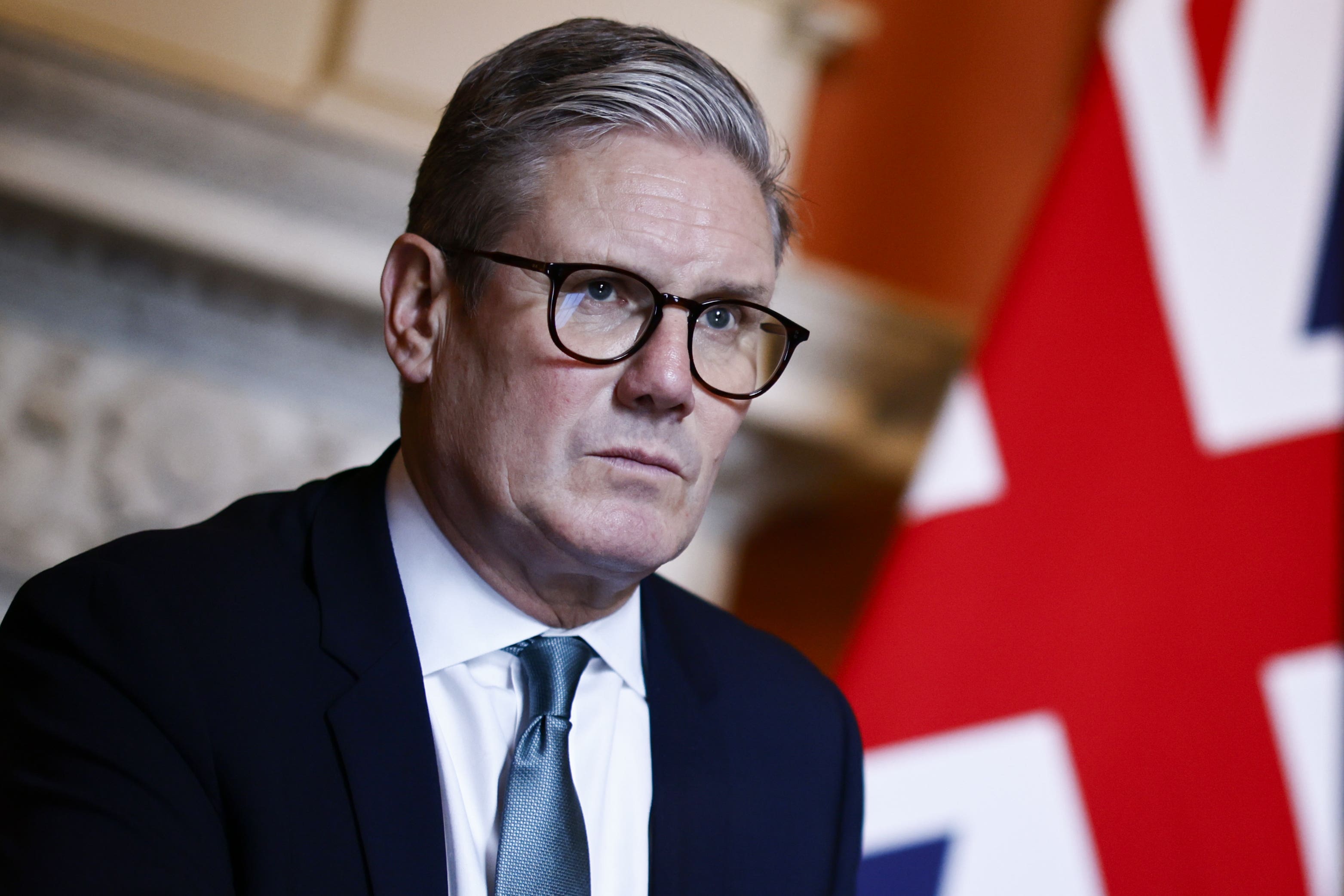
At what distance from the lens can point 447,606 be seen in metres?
1.12

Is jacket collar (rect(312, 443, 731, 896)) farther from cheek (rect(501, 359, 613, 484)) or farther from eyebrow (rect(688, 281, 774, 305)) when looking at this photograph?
eyebrow (rect(688, 281, 774, 305))

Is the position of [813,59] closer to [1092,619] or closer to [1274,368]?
[1274,368]

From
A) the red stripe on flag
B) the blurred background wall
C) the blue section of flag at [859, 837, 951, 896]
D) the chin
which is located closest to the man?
the chin

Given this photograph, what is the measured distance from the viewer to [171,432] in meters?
2.02

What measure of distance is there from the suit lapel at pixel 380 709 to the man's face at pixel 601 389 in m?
0.11

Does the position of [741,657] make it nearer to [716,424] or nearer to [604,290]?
[716,424]

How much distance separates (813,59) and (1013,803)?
1329 mm

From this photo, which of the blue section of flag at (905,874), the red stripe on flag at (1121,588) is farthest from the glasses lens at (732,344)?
the blue section of flag at (905,874)

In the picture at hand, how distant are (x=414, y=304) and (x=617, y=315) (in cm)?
23

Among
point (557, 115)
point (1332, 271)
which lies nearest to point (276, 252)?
point (557, 115)

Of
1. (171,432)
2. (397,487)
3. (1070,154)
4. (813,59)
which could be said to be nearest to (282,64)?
(171,432)

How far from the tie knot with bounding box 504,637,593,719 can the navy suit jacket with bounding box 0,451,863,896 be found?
111 millimetres

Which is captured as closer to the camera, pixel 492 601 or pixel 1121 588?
pixel 492 601

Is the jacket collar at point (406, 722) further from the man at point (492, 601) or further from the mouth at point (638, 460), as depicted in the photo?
the mouth at point (638, 460)
